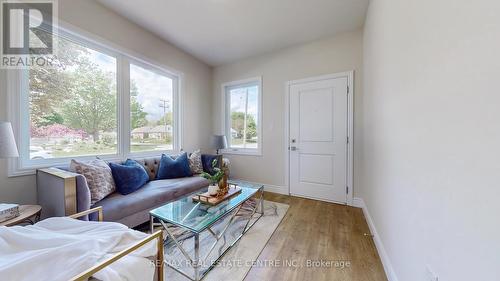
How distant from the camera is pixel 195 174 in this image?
2.85 metres

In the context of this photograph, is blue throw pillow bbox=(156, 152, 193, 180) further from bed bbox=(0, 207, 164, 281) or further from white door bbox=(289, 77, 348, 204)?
white door bbox=(289, 77, 348, 204)

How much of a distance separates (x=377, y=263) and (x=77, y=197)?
256cm

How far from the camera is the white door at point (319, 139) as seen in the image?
109 inches

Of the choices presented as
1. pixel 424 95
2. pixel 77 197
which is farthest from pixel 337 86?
pixel 77 197

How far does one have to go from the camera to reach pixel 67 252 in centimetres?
77

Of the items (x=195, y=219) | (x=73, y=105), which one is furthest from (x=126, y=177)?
(x=195, y=219)

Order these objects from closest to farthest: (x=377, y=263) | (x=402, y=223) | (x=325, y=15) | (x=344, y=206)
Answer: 1. (x=402, y=223)
2. (x=377, y=263)
3. (x=325, y=15)
4. (x=344, y=206)

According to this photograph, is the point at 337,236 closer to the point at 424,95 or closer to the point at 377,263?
the point at 377,263

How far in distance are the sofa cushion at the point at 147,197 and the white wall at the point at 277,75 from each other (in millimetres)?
1266

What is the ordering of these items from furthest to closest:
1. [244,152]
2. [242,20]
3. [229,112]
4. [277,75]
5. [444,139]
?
1. [229,112]
2. [244,152]
3. [277,75]
4. [242,20]
5. [444,139]

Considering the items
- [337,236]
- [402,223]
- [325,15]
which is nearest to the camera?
[402,223]

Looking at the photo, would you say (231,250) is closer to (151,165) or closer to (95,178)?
(95,178)

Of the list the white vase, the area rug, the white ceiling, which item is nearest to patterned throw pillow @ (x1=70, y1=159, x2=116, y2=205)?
the area rug

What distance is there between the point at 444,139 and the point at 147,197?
233 centimetres
